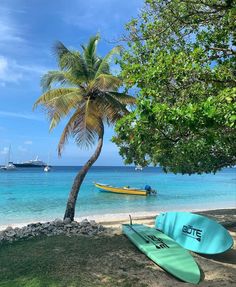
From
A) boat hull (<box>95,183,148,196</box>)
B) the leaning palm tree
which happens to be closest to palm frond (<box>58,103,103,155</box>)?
the leaning palm tree

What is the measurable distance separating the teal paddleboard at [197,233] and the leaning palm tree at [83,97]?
3.55m

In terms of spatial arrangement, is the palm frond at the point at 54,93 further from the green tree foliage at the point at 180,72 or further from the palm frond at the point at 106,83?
the green tree foliage at the point at 180,72

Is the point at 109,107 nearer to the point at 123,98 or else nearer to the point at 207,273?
the point at 123,98

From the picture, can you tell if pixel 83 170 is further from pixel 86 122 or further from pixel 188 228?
pixel 188 228

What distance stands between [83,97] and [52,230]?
4.85 meters

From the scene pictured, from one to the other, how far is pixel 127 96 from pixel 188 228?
17.6 feet

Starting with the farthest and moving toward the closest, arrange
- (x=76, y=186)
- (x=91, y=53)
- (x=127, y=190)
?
(x=127, y=190) → (x=91, y=53) → (x=76, y=186)

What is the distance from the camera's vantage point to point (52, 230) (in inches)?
381

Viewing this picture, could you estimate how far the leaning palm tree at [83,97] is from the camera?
12289mm

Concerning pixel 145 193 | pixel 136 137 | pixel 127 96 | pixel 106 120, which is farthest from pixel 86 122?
pixel 145 193

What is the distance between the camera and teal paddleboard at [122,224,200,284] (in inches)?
276

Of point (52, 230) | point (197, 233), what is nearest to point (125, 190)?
point (52, 230)

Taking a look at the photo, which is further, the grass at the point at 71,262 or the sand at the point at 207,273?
the sand at the point at 207,273

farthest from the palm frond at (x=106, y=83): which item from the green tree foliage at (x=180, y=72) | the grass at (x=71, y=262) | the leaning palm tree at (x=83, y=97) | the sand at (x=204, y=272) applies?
the sand at (x=204, y=272)
